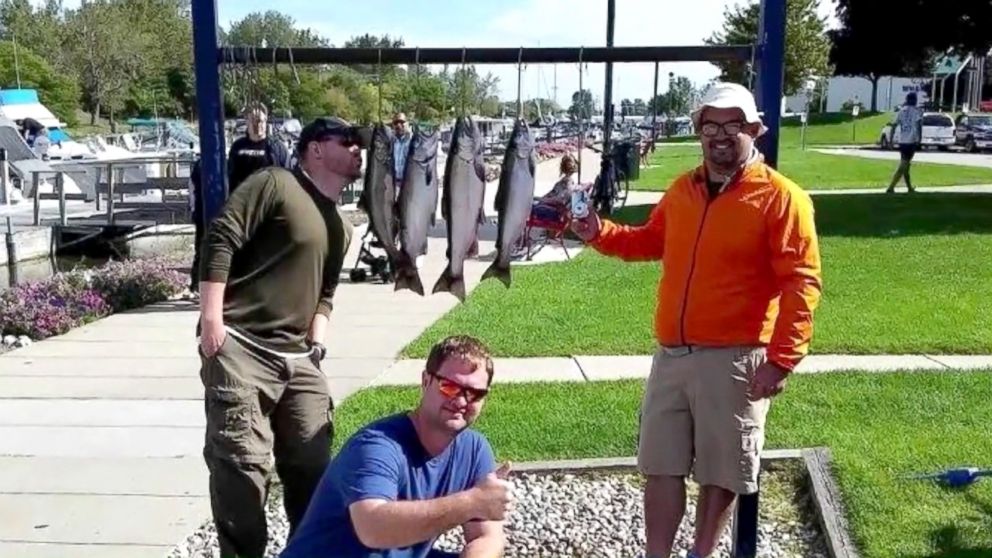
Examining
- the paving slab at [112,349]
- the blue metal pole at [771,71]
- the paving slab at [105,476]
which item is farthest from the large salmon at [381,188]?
the paving slab at [112,349]

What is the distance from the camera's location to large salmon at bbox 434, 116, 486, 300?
3.61m

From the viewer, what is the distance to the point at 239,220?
3709mm

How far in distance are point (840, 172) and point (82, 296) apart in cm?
2171

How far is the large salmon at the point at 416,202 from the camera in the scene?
11.8 ft

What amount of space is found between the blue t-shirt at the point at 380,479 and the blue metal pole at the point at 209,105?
1592 mm

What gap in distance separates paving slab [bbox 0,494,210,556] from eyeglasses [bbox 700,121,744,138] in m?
3.05

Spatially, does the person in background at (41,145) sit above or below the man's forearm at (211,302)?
below

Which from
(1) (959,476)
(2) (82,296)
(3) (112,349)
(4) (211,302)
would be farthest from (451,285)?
(2) (82,296)

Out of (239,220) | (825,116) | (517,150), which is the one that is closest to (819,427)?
(517,150)

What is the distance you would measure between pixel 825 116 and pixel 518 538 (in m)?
66.9

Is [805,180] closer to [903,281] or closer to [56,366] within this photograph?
[903,281]

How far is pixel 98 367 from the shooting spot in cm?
832

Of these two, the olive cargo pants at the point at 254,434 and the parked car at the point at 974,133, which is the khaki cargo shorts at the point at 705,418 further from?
the parked car at the point at 974,133

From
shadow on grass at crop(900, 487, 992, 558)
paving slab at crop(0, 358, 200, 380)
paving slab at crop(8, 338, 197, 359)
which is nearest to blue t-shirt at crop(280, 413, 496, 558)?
shadow on grass at crop(900, 487, 992, 558)
